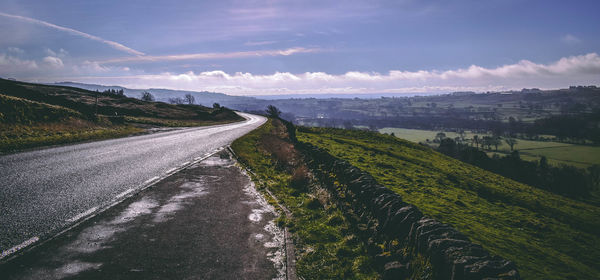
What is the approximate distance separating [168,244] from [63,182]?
676 cm

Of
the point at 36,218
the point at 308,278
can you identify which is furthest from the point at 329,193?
the point at 36,218

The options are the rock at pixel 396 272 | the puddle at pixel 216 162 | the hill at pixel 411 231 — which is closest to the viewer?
the rock at pixel 396 272

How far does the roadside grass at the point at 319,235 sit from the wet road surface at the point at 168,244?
0.59 meters

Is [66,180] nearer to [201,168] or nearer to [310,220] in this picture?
[201,168]

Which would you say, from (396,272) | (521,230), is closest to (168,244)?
(396,272)

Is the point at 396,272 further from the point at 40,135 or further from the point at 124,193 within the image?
the point at 40,135

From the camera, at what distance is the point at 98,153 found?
16328mm

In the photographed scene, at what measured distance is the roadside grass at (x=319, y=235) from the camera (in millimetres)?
5840

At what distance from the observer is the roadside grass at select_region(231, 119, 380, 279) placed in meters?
5.84

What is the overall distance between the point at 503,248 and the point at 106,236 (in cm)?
902

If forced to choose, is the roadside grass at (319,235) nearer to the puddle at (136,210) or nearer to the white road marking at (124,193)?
the puddle at (136,210)

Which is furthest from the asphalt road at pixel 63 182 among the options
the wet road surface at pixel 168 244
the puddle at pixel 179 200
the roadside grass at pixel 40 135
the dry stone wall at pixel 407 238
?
the dry stone wall at pixel 407 238

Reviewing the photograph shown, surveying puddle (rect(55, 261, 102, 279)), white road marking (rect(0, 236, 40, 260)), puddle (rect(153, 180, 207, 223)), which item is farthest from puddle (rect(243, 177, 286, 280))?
white road marking (rect(0, 236, 40, 260))

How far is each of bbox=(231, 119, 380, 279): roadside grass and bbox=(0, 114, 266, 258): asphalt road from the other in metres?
A: 5.20
